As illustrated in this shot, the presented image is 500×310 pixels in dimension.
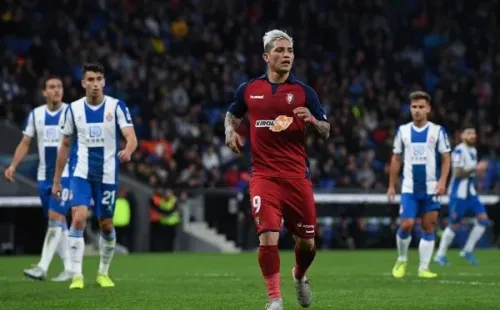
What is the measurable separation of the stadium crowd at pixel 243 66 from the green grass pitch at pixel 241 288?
833 cm

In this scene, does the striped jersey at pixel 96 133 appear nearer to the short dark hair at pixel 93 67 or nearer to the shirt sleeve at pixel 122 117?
the shirt sleeve at pixel 122 117

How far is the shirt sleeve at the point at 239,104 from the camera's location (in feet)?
33.8

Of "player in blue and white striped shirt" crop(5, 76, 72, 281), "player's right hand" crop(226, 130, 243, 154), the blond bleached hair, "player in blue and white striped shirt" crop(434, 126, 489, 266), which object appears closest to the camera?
"player's right hand" crop(226, 130, 243, 154)

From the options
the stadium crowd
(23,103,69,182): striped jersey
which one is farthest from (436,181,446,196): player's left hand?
the stadium crowd

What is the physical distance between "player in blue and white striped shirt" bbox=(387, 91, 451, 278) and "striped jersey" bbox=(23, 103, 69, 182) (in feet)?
15.2

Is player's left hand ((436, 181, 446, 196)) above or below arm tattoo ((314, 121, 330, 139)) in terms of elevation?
below

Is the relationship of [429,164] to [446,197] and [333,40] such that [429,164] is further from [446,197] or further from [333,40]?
[333,40]

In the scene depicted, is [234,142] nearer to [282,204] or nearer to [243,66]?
[282,204]

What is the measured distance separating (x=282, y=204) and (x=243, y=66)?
23390 millimetres

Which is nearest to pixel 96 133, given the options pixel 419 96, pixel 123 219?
pixel 419 96

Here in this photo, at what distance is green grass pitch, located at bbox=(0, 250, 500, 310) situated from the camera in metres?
11.1

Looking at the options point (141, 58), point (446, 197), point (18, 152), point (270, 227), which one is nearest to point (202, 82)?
point (141, 58)

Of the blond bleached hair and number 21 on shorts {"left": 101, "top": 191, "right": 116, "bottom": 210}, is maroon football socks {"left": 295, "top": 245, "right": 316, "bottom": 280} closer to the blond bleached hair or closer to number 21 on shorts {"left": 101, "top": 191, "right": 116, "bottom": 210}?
the blond bleached hair

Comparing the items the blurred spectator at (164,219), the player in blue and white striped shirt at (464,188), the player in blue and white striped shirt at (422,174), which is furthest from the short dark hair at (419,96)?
the blurred spectator at (164,219)
